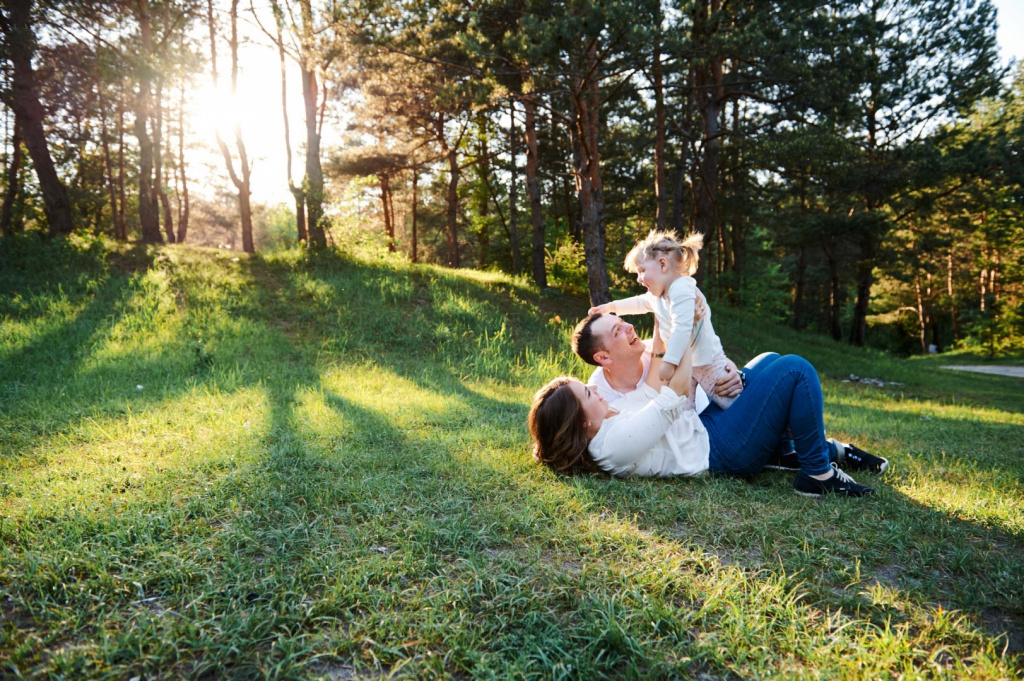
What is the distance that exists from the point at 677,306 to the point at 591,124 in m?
7.19

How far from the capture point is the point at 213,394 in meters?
5.42

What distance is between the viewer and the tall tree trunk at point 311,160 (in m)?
11.0

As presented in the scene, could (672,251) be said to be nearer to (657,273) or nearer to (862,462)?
(657,273)

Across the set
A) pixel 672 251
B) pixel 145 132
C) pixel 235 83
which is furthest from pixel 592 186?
pixel 235 83

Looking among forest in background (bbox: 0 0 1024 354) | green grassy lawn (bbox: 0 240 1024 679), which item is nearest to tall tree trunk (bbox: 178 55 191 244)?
forest in background (bbox: 0 0 1024 354)

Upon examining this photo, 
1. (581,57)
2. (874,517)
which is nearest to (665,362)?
(874,517)

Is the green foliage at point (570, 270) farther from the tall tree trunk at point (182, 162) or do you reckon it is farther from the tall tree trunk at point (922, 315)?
the tall tree trunk at point (922, 315)

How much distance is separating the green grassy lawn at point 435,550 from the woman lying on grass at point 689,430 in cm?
16

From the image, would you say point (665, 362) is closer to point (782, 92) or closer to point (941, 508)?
point (941, 508)

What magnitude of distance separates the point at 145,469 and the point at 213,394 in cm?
217

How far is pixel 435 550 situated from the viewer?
97.5 inches

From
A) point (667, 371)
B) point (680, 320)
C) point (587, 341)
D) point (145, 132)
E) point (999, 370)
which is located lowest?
point (999, 370)

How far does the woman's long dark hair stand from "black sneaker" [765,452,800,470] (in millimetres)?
1301

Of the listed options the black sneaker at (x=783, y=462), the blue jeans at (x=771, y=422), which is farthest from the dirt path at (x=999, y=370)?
the blue jeans at (x=771, y=422)
